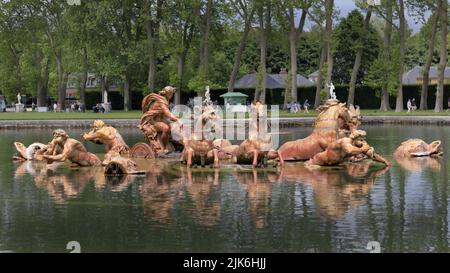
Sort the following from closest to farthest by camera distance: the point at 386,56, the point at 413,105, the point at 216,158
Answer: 1. the point at 216,158
2. the point at 386,56
3. the point at 413,105

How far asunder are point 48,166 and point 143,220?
9.95 metres

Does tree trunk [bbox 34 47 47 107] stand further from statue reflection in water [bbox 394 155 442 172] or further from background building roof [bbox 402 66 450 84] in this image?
statue reflection in water [bbox 394 155 442 172]

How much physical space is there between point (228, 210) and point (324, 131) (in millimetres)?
8660

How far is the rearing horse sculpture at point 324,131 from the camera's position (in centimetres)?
2334

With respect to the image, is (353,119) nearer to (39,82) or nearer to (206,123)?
(206,123)

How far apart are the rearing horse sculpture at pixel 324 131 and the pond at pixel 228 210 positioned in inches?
44.9

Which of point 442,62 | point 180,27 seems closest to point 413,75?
point 442,62

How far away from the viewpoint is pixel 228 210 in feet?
50.3

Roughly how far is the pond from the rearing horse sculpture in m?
1.14

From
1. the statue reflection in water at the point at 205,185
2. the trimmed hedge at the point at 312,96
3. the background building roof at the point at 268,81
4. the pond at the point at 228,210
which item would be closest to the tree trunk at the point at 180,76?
the trimmed hedge at the point at 312,96

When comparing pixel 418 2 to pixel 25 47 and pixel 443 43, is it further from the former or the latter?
pixel 25 47

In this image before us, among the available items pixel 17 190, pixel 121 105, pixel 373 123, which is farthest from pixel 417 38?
pixel 17 190

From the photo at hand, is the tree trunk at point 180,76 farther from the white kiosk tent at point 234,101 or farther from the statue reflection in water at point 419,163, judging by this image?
the statue reflection in water at point 419,163

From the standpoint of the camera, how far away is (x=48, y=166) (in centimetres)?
2364
